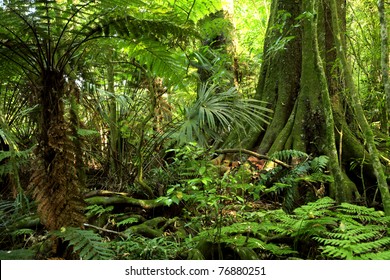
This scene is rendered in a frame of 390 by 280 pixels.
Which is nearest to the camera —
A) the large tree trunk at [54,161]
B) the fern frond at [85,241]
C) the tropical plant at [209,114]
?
the fern frond at [85,241]

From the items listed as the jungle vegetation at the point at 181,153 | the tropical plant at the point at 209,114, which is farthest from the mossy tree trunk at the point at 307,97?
the tropical plant at the point at 209,114

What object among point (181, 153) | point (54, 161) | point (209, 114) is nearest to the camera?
point (54, 161)

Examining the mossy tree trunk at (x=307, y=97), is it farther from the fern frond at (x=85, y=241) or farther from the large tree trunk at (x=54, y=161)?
the fern frond at (x=85, y=241)

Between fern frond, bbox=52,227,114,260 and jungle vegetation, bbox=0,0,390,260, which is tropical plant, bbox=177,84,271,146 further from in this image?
fern frond, bbox=52,227,114,260

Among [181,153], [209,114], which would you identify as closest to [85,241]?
[181,153]

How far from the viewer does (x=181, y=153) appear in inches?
103

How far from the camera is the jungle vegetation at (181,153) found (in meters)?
2.10

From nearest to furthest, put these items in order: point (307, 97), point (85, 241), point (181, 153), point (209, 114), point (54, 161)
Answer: point (85, 241) < point (54, 161) < point (181, 153) < point (209, 114) < point (307, 97)

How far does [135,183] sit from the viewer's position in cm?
352

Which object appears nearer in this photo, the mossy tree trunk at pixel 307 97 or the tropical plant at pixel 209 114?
the tropical plant at pixel 209 114

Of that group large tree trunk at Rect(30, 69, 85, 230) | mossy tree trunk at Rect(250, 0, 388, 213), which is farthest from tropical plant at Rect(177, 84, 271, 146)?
large tree trunk at Rect(30, 69, 85, 230)

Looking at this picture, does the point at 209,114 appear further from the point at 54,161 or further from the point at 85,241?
the point at 85,241
